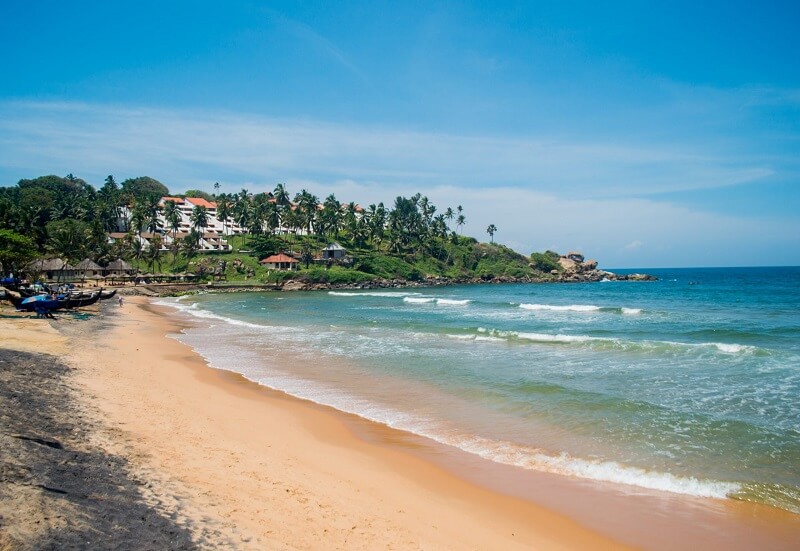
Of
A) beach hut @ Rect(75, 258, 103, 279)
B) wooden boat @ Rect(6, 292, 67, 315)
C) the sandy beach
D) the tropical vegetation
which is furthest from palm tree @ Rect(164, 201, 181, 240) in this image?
A: the sandy beach

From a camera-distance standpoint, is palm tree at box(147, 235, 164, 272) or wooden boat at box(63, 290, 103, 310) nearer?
wooden boat at box(63, 290, 103, 310)

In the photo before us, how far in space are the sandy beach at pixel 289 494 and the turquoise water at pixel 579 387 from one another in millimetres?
1120

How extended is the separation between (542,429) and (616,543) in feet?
17.0

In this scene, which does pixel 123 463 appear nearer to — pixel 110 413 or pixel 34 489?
pixel 34 489

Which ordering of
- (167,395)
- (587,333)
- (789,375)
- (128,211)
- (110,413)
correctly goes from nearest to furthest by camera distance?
1. (110,413)
2. (167,395)
3. (789,375)
4. (587,333)
5. (128,211)

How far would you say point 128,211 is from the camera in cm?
11094

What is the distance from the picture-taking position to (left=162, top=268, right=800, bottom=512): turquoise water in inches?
414

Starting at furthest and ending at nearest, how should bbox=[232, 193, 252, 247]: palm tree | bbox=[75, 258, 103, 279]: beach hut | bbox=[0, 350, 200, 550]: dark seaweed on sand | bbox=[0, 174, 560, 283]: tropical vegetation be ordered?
1. bbox=[232, 193, 252, 247]: palm tree
2. bbox=[0, 174, 560, 283]: tropical vegetation
3. bbox=[75, 258, 103, 279]: beach hut
4. bbox=[0, 350, 200, 550]: dark seaweed on sand

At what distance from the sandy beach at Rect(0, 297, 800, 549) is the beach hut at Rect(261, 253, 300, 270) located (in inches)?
3313

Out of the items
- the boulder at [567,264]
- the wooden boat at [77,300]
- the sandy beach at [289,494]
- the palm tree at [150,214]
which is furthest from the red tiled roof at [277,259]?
the sandy beach at [289,494]

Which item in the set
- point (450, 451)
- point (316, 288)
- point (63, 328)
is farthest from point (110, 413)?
point (316, 288)

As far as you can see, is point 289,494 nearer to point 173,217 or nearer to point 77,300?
point 77,300

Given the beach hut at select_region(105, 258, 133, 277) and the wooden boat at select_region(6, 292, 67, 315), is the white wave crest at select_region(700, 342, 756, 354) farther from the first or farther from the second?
the beach hut at select_region(105, 258, 133, 277)

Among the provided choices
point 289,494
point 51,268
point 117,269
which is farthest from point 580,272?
Answer: point 289,494
